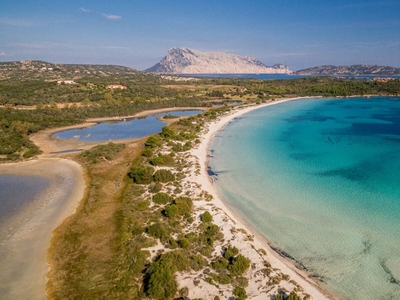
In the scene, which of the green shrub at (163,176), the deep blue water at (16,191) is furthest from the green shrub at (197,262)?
the deep blue water at (16,191)

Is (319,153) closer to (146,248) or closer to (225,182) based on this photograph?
(225,182)

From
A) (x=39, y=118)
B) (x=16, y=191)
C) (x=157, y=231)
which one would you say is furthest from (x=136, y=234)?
(x=39, y=118)

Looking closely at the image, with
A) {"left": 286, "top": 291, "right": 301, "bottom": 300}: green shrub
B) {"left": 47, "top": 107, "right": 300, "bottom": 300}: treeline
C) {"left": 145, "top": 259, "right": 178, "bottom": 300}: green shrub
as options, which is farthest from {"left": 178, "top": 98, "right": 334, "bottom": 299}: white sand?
{"left": 286, "top": 291, "right": 301, "bottom": 300}: green shrub

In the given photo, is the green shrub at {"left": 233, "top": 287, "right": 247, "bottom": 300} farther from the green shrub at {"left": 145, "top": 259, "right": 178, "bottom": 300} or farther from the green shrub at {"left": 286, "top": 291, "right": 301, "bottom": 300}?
the green shrub at {"left": 145, "top": 259, "right": 178, "bottom": 300}

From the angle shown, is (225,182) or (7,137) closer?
(225,182)

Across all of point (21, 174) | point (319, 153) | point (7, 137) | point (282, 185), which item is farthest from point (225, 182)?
point (7, 137)

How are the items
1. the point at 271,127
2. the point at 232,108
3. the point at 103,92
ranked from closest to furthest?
1. the point at 271,127
2. the point at 232,108
3. the point at 103,92

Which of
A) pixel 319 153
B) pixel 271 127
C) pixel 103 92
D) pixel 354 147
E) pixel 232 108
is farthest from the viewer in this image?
pixel 103 92

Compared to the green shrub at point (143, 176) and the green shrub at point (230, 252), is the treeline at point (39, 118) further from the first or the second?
the green shrub at point (230, 252)
